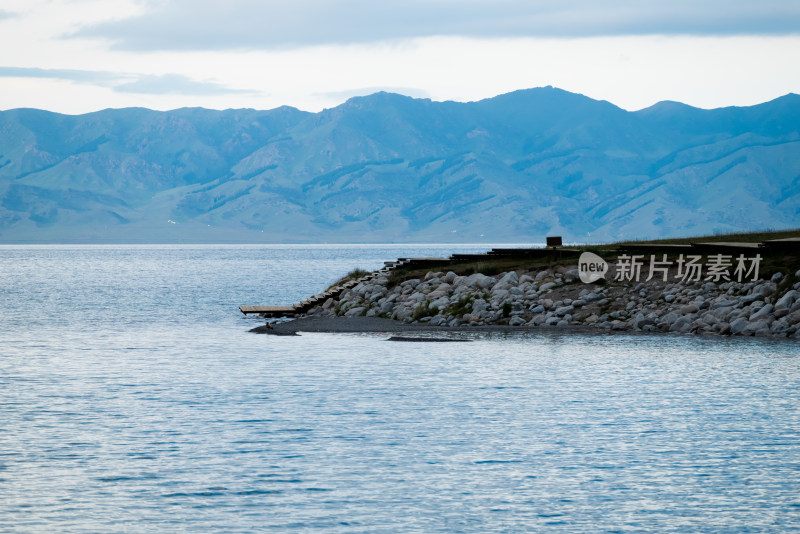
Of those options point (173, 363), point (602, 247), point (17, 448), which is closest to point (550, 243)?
point (602, 247)

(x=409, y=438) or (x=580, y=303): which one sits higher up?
(x=580, y=303)

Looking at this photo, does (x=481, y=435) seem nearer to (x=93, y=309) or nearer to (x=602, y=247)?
(x=602, y=247)

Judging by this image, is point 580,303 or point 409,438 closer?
point 409,438

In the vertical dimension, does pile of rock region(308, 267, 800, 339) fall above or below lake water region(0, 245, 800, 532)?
above

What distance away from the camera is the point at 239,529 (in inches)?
596

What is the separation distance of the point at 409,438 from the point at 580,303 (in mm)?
25792

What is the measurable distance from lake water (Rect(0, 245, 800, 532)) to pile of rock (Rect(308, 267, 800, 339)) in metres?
2.82

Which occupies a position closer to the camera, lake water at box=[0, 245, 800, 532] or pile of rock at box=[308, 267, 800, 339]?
lake water at box=[0, 245, 800, 532]

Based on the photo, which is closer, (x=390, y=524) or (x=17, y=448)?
(x=390, y=524)

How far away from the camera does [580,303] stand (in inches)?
1821

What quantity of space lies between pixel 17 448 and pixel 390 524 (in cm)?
874

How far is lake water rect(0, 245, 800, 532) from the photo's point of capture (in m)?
16.0

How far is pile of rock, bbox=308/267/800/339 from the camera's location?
41438 millimetres

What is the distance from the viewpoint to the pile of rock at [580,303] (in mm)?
41438
